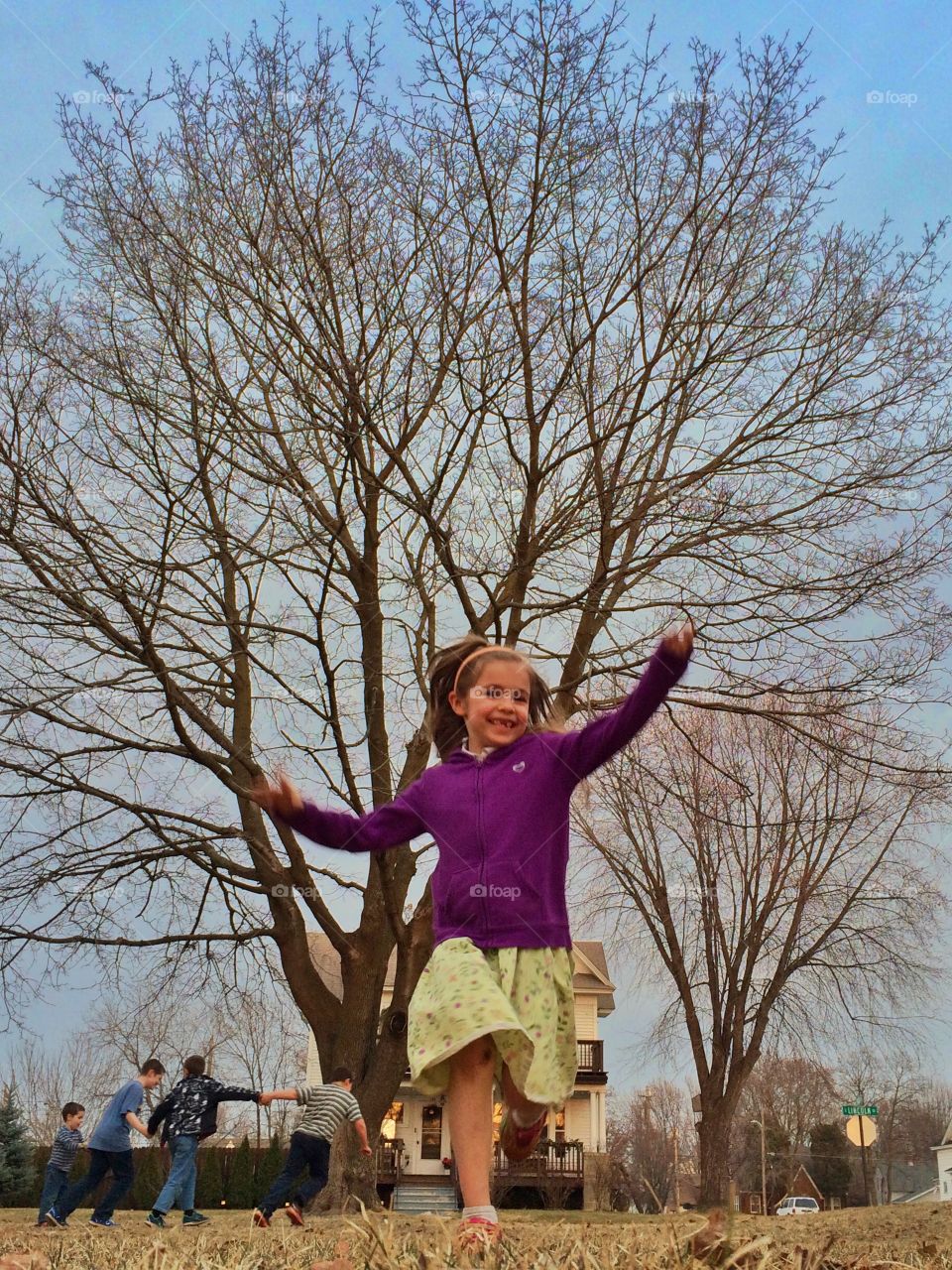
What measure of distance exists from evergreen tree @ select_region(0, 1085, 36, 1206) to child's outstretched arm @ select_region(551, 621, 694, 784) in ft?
97.5

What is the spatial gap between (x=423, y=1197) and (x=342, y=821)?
32.2 metres

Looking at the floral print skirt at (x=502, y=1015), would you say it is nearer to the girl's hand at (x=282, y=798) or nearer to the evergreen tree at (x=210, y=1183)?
the girl's hand at (x=282, y=798)

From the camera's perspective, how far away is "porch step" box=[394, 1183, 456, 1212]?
3173 centimetres

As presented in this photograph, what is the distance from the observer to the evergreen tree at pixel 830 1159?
59.8m

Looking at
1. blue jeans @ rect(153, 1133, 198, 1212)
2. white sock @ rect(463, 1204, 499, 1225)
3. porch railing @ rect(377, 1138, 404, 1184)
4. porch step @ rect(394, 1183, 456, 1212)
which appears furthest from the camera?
porch railing @ rect(377, 1138, 404, 1184)

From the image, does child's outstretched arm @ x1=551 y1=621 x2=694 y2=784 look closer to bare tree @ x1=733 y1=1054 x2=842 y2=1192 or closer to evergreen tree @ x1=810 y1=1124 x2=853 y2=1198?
bare tree @ x1=733 y1=1054 x2=842 y2=1192

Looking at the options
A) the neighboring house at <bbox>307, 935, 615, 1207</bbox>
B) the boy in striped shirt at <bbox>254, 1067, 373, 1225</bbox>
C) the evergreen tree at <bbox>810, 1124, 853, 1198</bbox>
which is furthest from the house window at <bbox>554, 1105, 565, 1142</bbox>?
the boy in striped shirt at <bbox>254, 1067, 373, 1225</bbox>

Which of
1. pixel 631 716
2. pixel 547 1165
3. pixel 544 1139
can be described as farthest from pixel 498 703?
pixel 544 1139

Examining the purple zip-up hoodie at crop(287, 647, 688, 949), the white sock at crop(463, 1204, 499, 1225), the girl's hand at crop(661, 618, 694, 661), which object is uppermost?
the girl's hand at crop(661, 618, 694, 661)

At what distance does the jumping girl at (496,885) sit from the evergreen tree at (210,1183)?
26998mm

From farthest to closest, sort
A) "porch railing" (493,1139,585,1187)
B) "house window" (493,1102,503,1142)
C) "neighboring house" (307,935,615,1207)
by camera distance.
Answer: "neighboring house" (307,935,615,1207)
"porch railing" (493,1139,585,1187)
"house window" (493,1102,503,1142)

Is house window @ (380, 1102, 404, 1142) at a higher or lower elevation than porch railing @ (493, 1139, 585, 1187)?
higher

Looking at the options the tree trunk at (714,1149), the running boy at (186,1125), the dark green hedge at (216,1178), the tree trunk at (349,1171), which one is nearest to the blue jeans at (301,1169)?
the running boy at (186,1125)

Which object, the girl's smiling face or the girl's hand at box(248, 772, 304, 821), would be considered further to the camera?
the girl's smiling face
